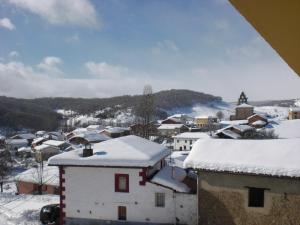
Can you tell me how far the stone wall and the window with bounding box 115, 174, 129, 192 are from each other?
370cm

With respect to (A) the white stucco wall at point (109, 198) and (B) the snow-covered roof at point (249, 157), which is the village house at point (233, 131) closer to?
(B) the snow-covered roof at point (249, 157)

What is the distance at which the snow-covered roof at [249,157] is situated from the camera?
13617 millimetres

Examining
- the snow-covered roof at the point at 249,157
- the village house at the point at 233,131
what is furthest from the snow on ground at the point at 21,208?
the village house at the point at 233,131

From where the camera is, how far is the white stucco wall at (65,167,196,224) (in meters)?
16.5

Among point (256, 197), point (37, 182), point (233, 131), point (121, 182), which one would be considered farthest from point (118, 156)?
point (233, 131)

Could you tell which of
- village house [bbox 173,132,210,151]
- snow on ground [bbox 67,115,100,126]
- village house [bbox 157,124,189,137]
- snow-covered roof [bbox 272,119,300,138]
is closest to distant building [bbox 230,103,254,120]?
village house [bbox 157,124,189,137]

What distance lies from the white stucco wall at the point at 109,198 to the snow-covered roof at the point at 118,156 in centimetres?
44

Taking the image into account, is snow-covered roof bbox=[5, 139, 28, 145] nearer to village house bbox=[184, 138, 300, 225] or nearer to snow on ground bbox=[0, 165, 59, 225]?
snow on ground bbox=[0, 165, 59, 225]

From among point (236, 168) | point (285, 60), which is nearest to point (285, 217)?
point (236, 168)

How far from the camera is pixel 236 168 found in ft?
46.6

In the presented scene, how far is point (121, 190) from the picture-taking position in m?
16.9

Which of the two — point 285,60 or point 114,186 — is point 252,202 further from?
point 285,60

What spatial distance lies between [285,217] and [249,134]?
37431 mm

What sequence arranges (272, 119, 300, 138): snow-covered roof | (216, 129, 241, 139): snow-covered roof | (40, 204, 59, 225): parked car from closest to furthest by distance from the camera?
(40, 204, 59, 225): parked car → (272, 119, 300, 138): snow-covered roof → (216, 129, 241, 139): snow-covered roof
